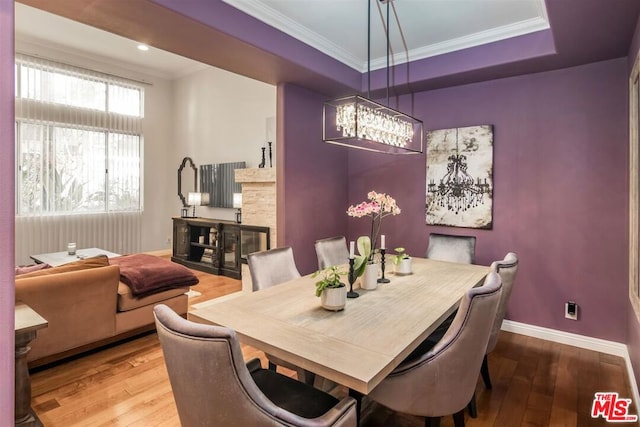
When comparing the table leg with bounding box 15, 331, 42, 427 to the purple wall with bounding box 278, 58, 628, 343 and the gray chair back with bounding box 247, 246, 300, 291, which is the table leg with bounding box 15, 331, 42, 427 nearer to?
the gray chair back with bounding box 247, 246, 300, 291

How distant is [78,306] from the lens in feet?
8.73

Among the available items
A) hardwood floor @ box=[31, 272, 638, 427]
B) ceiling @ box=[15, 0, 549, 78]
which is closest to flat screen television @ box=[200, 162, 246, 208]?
ceiling @ box=[15, 0, 549, 78]

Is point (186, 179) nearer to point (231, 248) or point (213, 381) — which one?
point (231, 248)

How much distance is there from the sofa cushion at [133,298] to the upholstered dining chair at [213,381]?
2112 mm

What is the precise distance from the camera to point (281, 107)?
3740mm

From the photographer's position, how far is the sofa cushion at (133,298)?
2.98 metres

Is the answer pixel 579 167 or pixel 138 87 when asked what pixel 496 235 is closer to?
pixel 579 167

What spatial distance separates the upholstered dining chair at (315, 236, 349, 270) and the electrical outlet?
6.61 ft

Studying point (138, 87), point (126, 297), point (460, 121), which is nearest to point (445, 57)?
point (460, 121)

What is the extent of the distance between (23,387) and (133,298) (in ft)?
3.87

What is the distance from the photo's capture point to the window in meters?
5.24

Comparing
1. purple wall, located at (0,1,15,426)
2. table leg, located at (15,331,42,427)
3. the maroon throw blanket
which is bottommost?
table leg, located at (15,331,42,427)

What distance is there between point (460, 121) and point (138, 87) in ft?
19.1

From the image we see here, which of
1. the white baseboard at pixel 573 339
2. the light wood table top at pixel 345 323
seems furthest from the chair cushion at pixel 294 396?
the white baseboard at pixel 573 339
